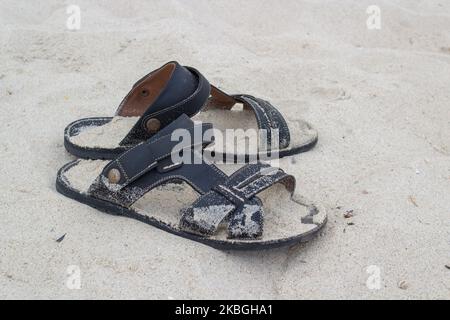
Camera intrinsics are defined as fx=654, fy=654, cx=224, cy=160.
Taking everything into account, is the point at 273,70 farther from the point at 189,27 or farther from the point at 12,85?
the point at 12,85

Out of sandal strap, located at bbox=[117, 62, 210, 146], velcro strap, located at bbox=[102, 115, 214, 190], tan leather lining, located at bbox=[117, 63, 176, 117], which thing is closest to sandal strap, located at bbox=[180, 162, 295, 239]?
velcro strap, located at bbox=[102, 115, 214, 190]

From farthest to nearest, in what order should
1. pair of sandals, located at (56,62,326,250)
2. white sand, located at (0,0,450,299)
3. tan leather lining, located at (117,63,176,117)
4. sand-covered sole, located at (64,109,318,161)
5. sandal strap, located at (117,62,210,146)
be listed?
tan leather lining, located at (117,63,176,117), sand-covered sole, located at (64,109,318,161), sandal strap, located at (117,62,210,146), pair of sandals, located at (56,62,326,250), white sand, located at (0,0,450,299)

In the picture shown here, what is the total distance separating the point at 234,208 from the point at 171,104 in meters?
0.50

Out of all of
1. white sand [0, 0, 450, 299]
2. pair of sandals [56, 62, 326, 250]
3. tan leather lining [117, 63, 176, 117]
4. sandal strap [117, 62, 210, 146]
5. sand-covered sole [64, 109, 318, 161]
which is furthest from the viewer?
tan leather lining [117, 63, 176, 117]

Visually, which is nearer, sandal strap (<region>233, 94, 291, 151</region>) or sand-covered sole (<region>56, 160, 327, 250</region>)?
sand-covered sole (<region>56, 160, 327, 250</region>)

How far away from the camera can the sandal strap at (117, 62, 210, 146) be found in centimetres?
208

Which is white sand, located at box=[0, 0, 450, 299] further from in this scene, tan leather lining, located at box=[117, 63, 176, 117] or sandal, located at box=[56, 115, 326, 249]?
tan leather lining, located at box=[117, 63, 176, 117]

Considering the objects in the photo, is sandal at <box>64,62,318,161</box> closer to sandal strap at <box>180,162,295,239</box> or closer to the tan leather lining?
the tan leather lining

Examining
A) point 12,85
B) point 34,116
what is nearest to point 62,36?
point 12,85

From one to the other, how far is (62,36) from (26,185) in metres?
1.34

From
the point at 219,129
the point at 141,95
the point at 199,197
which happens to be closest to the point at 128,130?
the point at 141,95

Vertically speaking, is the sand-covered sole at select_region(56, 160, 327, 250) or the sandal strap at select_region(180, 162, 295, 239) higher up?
the sandal strap at select_region(180, 162, 295, 239)

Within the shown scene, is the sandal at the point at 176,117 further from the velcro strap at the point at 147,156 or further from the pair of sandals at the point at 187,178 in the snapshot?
the velcro strap at the point at 147,156

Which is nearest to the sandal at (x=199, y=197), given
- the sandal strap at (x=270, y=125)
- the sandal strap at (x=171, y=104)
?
the sandal strap at (x=171, y=104)
